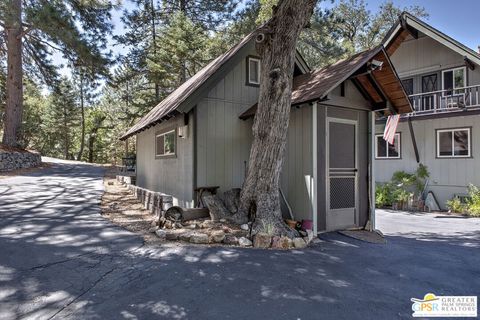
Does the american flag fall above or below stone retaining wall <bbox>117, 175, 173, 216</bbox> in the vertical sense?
above

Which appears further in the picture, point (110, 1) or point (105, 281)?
point (110, 1)

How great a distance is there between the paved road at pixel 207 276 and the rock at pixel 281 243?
0.95 ft

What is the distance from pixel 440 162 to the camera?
12.9 metres

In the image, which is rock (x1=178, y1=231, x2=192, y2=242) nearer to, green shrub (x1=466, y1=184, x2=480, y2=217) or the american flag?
the american flag

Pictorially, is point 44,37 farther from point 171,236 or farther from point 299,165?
point 299,165

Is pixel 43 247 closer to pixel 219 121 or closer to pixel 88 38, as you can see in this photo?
pixel 219 121

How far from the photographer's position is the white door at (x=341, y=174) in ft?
23.5

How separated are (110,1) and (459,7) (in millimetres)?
18271

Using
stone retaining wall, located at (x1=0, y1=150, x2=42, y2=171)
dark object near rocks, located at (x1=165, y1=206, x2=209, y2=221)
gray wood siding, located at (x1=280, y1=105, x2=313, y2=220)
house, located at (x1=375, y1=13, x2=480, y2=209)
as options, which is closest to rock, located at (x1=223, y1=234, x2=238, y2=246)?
dark object near rocks, located at (x1=165, y1=206, x2=209, y2=221)

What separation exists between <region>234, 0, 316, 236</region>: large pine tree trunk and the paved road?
1.28 metres

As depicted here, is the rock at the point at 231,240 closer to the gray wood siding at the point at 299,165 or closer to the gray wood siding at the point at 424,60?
the gray wood siding at the point at 299,165

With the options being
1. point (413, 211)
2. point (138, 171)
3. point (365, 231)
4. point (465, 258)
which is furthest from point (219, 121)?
point (413, 211)

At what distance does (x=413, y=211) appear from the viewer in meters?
12.4

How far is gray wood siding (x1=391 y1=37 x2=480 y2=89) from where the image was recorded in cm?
1291
